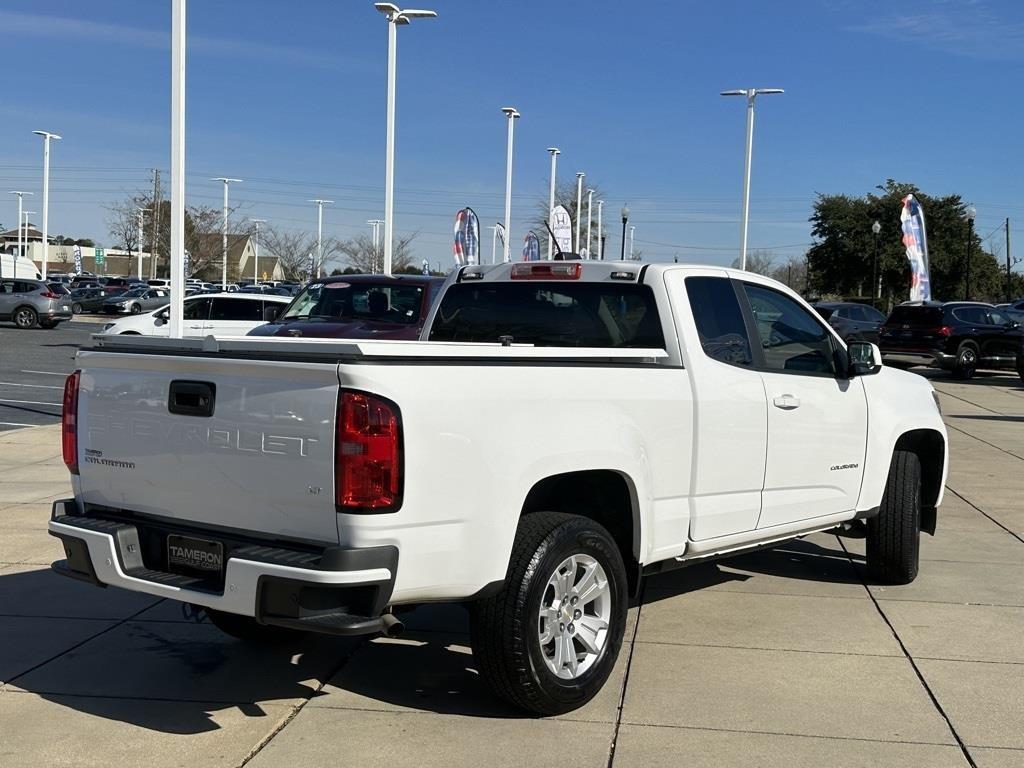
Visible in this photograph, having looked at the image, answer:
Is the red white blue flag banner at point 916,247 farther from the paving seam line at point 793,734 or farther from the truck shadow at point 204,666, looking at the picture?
the paving seam line at point 793,734

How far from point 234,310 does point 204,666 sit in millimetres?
18222

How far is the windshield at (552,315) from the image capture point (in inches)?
231

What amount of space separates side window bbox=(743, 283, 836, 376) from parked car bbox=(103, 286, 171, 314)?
50.2m

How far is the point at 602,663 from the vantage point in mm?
5023

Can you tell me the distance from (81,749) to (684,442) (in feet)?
9.43

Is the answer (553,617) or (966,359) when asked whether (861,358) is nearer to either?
(553,617)

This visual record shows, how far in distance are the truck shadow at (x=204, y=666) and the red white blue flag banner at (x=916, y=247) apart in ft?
116

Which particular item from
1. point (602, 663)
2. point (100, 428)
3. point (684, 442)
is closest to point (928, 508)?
point (684, 442)

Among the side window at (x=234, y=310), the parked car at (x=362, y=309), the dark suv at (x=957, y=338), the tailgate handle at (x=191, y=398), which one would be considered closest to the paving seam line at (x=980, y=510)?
the parked car at (x=362, y=309)

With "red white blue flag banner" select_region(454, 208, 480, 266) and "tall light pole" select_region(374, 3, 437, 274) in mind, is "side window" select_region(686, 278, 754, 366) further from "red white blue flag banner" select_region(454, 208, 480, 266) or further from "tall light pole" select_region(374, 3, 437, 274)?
"red white blue flag banner" select_region(454, 208, 480, 266)

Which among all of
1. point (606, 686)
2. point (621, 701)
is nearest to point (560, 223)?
point (606, 686)

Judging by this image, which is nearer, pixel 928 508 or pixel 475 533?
pixel 475 533

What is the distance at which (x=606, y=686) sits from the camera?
17.4 ft

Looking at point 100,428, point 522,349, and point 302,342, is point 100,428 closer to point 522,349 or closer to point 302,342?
point 302,342
